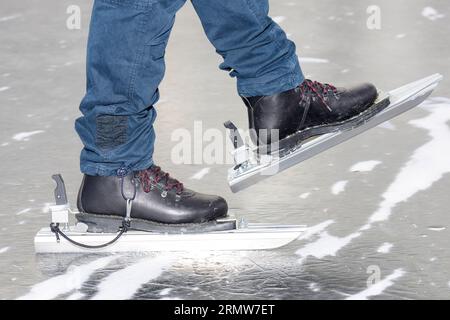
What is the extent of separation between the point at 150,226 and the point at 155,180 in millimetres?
104

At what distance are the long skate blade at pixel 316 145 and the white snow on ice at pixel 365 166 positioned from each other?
241mm

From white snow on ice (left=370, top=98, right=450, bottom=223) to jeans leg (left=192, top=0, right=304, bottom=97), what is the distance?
371 mm

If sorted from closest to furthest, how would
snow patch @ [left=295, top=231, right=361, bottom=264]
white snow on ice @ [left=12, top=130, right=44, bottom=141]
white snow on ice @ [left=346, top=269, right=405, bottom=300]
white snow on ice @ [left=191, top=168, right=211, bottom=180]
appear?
white snow on ice @ [left=346, top=269, right=405, bottom=300], snow patch @ [left=295, top=231, right=361, bottom=264], white snow on ice @ [left=191, top=168, right=211, bottom=180], white snow on ice @ [left=12, top=130, right=44, bottom=141]

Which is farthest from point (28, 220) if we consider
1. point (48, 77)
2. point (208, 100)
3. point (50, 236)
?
point (48, 77)

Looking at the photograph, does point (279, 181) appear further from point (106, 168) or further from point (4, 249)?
point (4, 249)

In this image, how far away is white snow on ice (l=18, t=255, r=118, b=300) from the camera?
7.80ft

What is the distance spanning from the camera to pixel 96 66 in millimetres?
2533

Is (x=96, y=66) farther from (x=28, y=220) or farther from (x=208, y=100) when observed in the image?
(x=208, y=100)

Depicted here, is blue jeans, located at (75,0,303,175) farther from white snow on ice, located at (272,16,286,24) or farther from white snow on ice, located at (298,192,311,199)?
white snow on ice, located at (272,16,286,24)

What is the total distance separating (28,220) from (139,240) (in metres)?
0.33

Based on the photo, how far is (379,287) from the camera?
2.37 metres

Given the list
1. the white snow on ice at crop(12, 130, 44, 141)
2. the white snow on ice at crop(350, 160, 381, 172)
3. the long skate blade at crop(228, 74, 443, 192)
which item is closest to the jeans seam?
the long skate blade at crop(228, 74, 443, 192)

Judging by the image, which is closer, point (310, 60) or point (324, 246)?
point (324, 246)

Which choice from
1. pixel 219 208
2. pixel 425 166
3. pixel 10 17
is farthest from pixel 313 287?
pixel 10 17
